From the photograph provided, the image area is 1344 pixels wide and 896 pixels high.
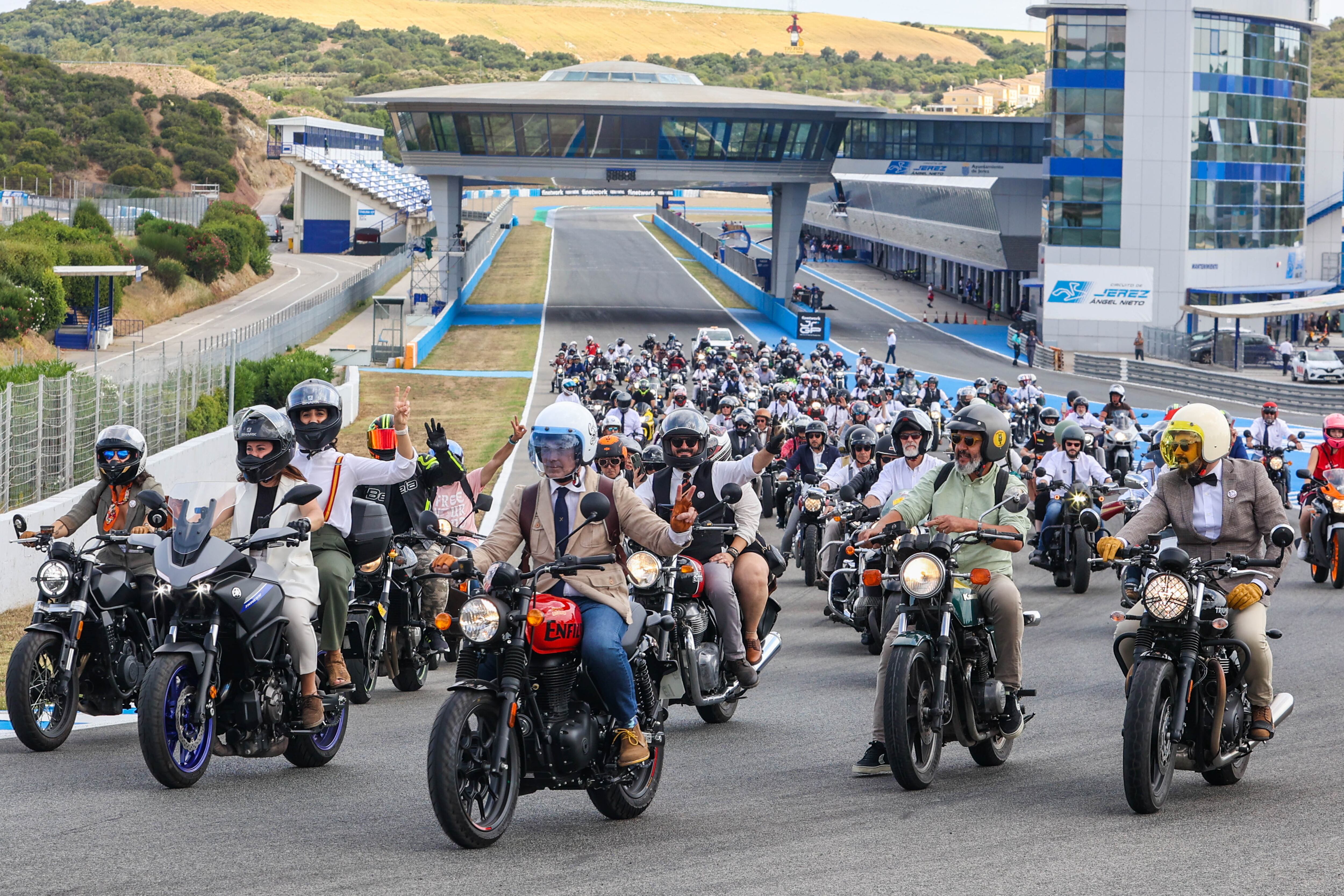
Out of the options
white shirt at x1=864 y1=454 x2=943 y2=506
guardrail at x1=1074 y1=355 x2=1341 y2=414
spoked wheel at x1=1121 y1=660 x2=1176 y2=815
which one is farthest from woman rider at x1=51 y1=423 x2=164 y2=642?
guardrail at x1=1074 y1=355 x2=1341 y2=414

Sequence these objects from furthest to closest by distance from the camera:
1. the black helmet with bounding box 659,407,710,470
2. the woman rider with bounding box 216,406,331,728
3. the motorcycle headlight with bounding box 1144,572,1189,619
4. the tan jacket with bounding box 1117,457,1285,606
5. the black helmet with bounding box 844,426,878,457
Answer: the black helmet with bounding box 844,426,878,457
the black helmet with bounding box 659,407,710,470
the woman rider with bounding box 216,406,331,728
the tan jacket with bounding box 1117,457,1285,606
the motorcycle headlight with bounding box 1144,572,1189,619

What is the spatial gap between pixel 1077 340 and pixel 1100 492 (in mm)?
54671

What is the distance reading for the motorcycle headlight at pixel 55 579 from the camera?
29.7ft

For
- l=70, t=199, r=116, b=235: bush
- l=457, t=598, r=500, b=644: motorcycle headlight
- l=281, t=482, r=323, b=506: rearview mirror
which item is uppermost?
l=70, t=199, r=116, b=235: bush

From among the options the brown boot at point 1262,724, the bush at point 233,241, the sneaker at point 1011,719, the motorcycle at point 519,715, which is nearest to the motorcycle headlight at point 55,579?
the motorcycle at point 519,715

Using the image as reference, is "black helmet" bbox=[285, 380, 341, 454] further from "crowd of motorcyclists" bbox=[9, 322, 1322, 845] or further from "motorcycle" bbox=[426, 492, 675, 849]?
"motorcycle" bbox=[426, 492, 675, 849]

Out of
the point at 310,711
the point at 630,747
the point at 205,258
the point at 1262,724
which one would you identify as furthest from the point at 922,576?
the point at 205,258

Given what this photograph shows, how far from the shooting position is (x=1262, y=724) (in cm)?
808

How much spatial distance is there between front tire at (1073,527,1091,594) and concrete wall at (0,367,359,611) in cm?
919

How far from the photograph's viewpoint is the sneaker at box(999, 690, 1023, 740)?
8.53 metres

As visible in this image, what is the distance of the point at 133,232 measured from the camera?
77.7m

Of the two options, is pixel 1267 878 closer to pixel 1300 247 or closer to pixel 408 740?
pixel 408 740

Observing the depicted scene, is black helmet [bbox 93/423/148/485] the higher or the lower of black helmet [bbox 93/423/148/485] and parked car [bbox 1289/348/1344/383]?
the lower

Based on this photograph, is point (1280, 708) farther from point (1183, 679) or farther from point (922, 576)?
point (922, 576)
